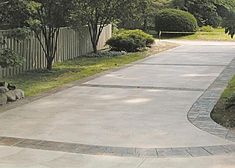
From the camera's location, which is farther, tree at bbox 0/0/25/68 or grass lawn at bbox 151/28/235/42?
grass lawn at bbox 151/28/235/42

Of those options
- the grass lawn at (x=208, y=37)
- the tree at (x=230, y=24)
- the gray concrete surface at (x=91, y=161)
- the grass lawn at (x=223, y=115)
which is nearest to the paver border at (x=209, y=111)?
the grass lawn at (x=223, y=115)

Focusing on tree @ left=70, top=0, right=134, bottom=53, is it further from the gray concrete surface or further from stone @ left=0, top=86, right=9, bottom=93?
the gray concrete surface

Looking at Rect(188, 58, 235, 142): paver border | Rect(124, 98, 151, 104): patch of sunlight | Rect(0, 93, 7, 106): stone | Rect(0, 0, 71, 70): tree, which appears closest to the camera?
Rect(188, 58, 235, 142): paver border

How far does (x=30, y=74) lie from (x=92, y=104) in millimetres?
5342

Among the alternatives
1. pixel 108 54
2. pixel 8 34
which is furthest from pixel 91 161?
pixel 108 54

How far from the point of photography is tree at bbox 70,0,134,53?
61.5 ft

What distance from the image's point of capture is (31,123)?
783 centimetres

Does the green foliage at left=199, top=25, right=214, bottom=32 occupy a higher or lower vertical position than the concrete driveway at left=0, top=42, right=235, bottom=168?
higher

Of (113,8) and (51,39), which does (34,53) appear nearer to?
(51,39)

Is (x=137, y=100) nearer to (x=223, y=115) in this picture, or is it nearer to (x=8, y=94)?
(x=223, y=115)

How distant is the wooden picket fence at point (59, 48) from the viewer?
47.0 ft

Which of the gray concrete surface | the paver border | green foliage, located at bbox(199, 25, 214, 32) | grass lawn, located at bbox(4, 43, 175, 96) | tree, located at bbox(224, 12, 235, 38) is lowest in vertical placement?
the gray concrete surface

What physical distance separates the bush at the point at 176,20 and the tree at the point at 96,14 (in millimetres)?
13437

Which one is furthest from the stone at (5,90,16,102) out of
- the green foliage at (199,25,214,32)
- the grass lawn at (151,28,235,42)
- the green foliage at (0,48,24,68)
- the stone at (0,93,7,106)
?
the green foliage at (199,25,214,32)
